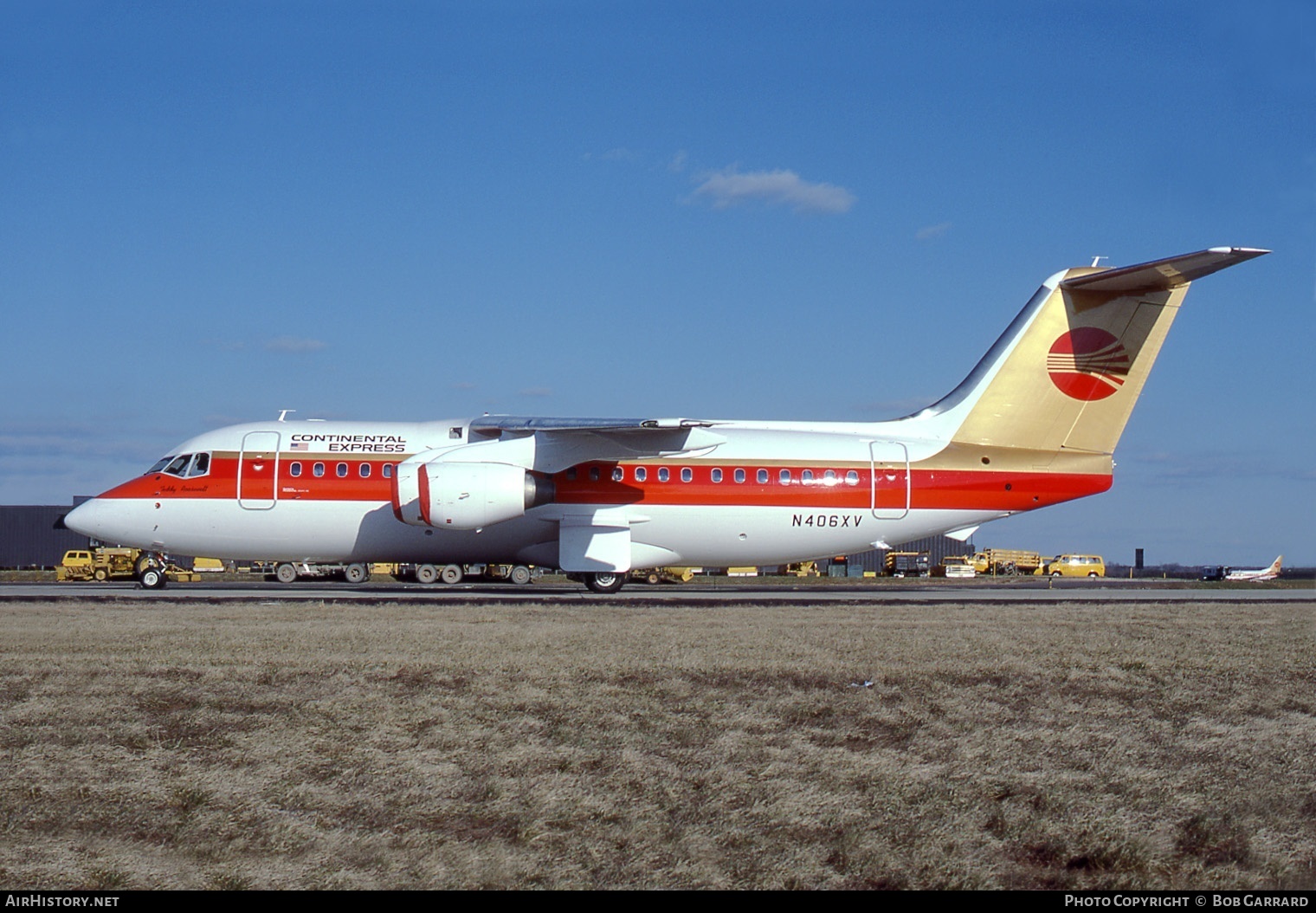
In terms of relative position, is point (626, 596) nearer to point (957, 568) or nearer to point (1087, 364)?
point (1087, 364)

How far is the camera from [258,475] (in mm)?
27312

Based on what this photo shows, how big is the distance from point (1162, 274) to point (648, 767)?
21823 mm

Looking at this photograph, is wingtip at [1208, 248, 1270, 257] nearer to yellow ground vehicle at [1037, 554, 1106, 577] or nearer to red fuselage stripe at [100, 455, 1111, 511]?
red fuselage stripe at [100, 455, 1111, 511]

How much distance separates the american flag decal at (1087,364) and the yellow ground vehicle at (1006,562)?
4677cm

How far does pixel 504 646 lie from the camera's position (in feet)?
48.0

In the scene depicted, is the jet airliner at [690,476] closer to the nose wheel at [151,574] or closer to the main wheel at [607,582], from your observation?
the main wheel at [607,582]

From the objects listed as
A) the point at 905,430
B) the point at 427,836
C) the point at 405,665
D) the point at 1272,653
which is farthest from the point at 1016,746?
the point at 905,430

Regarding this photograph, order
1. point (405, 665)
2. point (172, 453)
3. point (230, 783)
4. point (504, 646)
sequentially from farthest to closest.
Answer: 1. point (172, 453)
2. point (504, 646)
3. point (405, 665)
4. point (230, 783)

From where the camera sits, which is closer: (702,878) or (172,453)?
(702,878)

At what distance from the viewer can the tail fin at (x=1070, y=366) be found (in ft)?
88.3

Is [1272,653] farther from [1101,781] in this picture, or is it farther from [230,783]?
[230,783]

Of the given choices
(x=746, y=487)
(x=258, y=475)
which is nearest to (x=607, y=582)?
(x=746, y=487)

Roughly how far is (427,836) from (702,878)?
5.74 ft

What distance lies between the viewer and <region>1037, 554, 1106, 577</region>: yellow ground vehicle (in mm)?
73125
